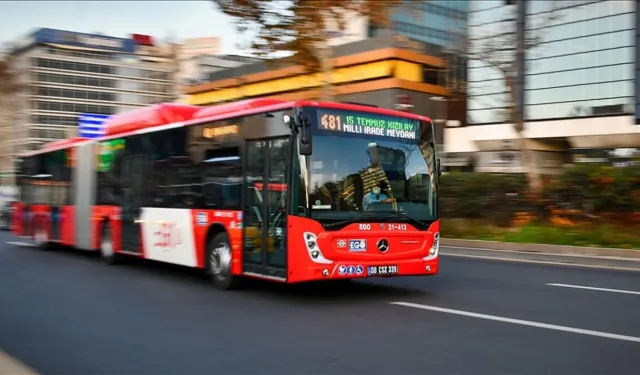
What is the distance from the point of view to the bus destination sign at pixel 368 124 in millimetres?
9734

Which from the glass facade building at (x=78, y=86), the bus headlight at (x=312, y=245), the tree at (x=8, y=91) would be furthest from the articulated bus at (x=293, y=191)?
the glass facade building at (x=78, y=86)

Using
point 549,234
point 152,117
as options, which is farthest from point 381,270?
point 549,234

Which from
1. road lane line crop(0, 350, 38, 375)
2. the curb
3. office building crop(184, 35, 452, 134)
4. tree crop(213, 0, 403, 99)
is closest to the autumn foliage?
tree crop(213, 0, 403, 99)

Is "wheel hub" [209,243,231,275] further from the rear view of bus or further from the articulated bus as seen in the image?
the rear view of bus

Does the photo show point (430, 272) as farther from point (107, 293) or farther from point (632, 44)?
point (632, 44)

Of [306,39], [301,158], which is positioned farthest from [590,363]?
[306,39]

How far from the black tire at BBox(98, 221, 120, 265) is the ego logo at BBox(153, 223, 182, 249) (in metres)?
2.43

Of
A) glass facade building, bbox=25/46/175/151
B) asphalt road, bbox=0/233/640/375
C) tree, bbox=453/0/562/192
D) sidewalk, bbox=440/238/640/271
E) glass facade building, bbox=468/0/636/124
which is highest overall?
glass facade building, bbox=25/46/175/151

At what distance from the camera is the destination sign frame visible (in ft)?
31.9

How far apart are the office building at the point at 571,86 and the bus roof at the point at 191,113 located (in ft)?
106

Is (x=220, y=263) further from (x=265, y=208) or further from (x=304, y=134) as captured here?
(x=304, y=134)

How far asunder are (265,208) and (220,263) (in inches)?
66.3

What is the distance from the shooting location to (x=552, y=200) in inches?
779

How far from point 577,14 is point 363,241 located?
4416 centimetres
